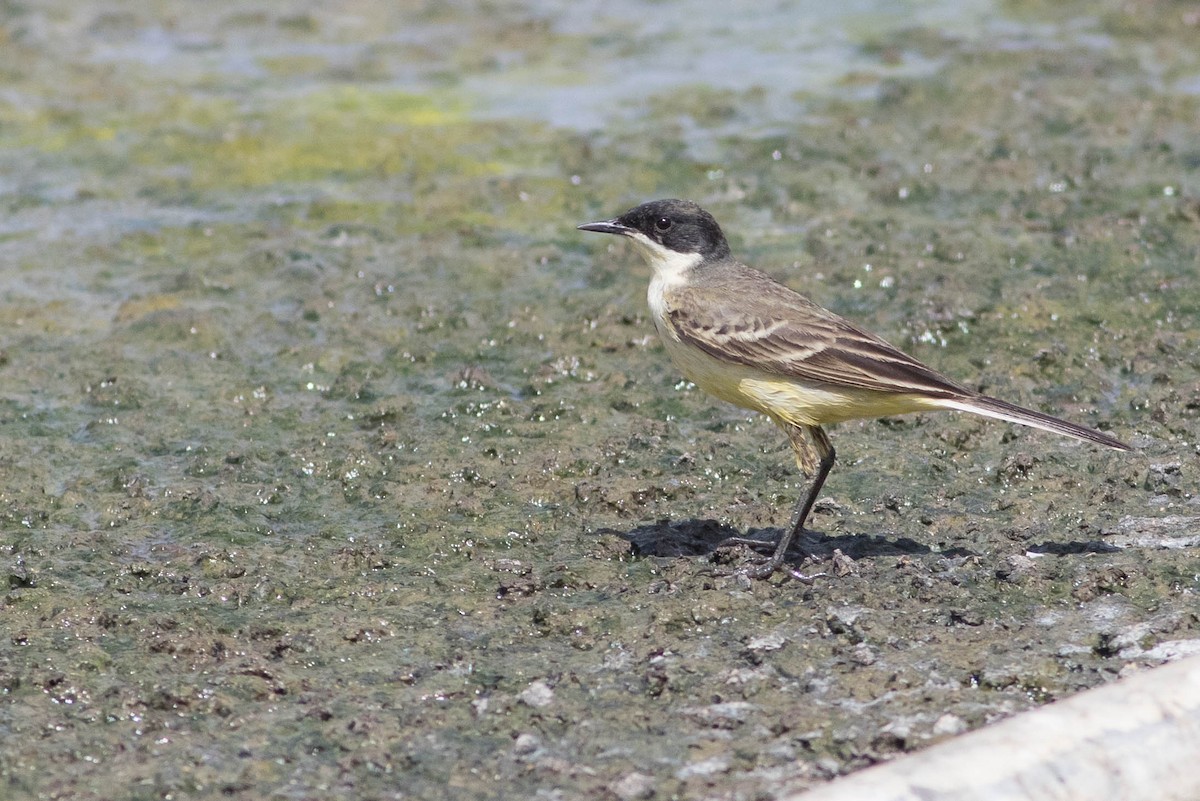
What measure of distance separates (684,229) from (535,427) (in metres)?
1.48

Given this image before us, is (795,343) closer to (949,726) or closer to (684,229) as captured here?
(684,229)

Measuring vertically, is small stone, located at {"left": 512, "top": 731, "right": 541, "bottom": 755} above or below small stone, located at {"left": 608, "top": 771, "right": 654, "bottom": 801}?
below

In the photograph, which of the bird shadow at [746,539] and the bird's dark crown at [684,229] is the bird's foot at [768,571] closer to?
the bird shadow at [746,539]

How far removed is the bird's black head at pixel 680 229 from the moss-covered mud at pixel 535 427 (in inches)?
43.9

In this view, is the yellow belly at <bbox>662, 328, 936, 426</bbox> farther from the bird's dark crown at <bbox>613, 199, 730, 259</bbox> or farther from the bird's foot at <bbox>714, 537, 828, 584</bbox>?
the bird's dark crown at <bbox>613, 199, 730, 259</bbox>

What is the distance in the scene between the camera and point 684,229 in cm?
820

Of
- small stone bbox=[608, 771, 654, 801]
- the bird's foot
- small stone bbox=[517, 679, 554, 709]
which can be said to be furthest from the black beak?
small stone bbox=[608, 771, 654, 801]

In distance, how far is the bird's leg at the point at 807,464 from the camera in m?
7.32

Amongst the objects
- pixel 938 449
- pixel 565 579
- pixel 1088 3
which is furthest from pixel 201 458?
pixel 1088 3

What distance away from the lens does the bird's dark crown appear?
8.20m

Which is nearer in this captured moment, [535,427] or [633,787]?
[633,787]

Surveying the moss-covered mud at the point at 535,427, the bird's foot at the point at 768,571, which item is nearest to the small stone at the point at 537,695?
the moss-covered mud at the point at 535,427

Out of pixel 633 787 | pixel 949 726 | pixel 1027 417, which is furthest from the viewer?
pixel 1027 417

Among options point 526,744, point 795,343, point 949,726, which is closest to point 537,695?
point 526,744
